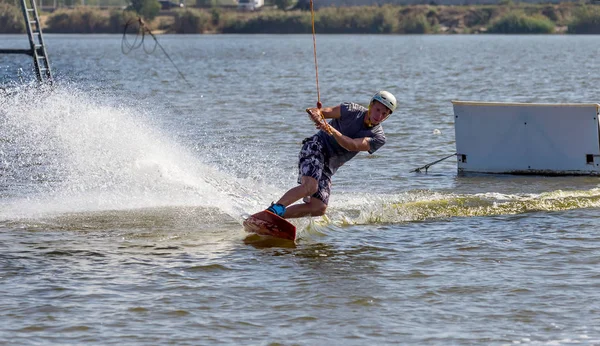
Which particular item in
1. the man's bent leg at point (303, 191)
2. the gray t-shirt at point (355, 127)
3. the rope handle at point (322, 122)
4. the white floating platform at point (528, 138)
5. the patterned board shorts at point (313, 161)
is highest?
the rope handle at point (322, 122)

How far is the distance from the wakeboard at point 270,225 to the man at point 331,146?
0.12 metres

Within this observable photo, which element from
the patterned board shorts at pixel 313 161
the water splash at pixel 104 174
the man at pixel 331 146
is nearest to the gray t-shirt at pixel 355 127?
the man at pixel 331 146

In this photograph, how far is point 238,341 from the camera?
7.62 meters

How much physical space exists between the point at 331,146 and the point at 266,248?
1.31 metres

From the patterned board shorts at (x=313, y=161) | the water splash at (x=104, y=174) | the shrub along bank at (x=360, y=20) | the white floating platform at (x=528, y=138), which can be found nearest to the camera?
the patterned board shorts at (x=313, y=161)

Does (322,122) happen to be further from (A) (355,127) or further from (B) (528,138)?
(B) (528,138)

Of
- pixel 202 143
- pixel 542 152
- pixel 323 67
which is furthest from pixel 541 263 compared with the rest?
pixel 323 67

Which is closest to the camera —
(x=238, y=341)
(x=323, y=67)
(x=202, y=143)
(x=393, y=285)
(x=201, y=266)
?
(x=238, y=341)

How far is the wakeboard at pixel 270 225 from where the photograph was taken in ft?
35.1

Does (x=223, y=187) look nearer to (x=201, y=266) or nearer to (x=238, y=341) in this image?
(x=201, y=266)

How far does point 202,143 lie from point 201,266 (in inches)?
406

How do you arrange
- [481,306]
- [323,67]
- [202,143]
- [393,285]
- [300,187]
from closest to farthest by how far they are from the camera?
[481,306]
[393,285]
[300,187]
[202,143]
[323,67]

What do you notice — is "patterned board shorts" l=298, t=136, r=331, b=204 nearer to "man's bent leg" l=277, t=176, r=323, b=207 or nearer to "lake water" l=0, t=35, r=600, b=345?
"man's bent leg" l=277, t=176, r=323, b=207

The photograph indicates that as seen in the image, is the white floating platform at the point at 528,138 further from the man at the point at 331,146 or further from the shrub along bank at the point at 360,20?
the shrub along bank at the point at 360,20
